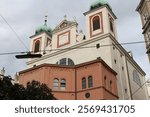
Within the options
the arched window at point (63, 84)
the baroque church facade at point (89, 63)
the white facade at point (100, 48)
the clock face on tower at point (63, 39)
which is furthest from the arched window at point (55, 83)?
the clock face on tower at point (63, 39)

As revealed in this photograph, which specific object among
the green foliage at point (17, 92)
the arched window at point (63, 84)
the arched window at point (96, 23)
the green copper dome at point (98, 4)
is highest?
the green copper dome at point (98, 4)

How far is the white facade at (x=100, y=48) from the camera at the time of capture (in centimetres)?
3366

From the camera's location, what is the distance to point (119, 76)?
33.8 m

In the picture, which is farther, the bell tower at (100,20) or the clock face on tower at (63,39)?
the clock face on tower at (63,39)

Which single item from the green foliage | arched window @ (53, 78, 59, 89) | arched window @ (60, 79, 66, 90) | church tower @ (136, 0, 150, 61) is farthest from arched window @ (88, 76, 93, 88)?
the green foliage

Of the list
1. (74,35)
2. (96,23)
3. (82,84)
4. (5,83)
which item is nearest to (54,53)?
(74,35)

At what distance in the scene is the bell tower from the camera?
116 feet

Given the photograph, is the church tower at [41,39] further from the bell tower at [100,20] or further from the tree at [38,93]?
the tree at [38,93]

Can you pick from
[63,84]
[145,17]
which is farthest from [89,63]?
[145,17]

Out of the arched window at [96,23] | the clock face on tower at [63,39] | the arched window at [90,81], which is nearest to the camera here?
the arched window at [90,81]

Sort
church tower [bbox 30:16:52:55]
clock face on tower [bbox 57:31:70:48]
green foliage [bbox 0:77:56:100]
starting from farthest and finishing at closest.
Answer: church tower [bbox 30:16:52:55] → clock face on tower [bbox 57:31:70:48] → green foliage [bbox 0:77:56:100]

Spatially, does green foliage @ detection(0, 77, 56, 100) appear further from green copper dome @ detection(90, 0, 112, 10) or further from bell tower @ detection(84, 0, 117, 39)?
green copper dome @ detection(90, 0, 112, 10)

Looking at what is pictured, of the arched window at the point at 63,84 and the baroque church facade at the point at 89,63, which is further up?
the baroque church facade at the point at 89,63

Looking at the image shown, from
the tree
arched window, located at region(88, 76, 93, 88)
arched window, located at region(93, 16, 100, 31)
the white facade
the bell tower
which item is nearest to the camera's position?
the tree
